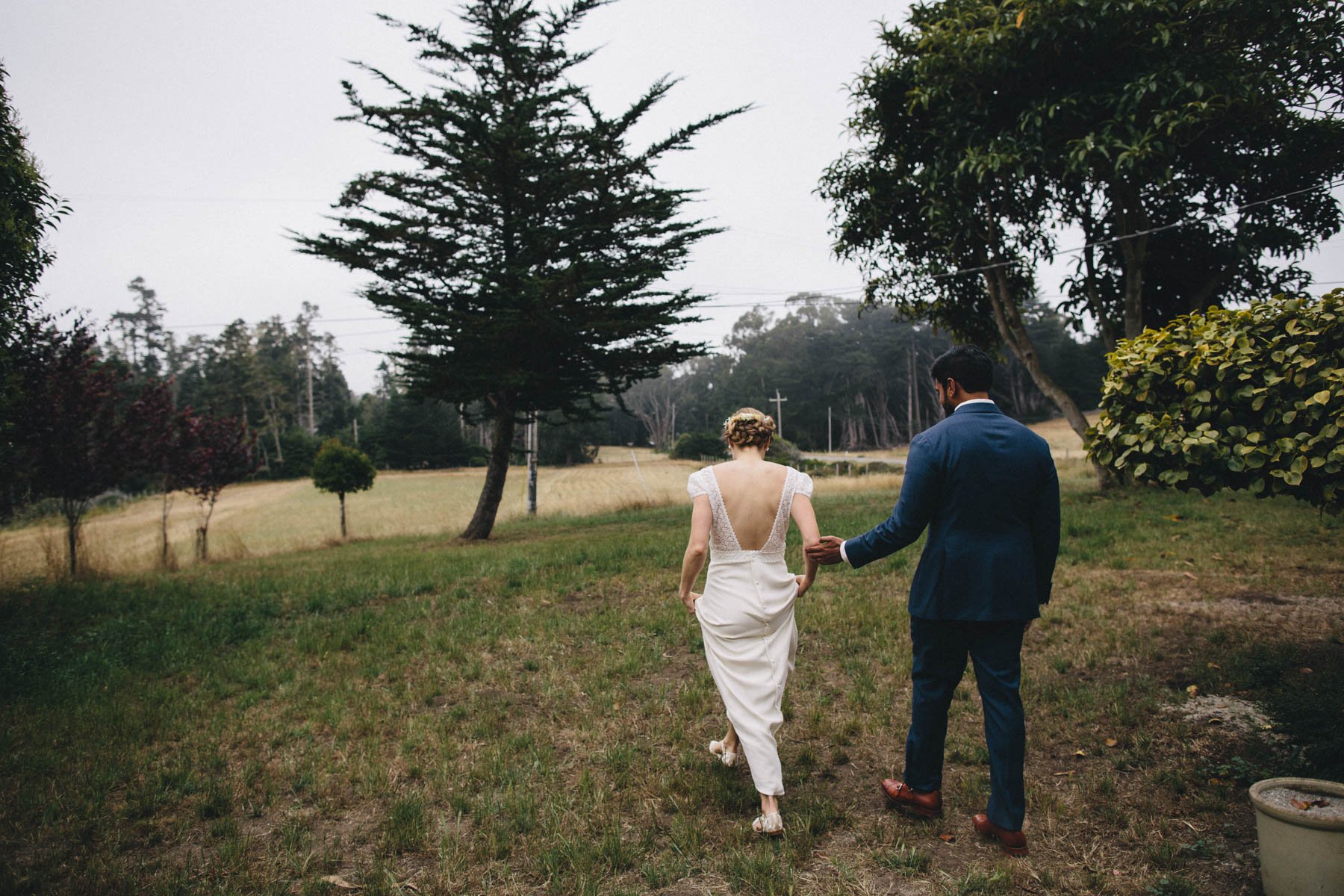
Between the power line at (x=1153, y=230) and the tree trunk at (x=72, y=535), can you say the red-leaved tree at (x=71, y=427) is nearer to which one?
the tree trunk at (x=72, y=535)

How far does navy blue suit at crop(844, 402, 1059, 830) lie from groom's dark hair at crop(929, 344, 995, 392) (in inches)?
4.5

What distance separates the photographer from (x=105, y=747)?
15.6ft

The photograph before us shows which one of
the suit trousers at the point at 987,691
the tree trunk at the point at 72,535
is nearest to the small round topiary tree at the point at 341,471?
the tree trunk at the point at 72,535

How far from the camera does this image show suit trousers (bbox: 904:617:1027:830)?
3.11 meters

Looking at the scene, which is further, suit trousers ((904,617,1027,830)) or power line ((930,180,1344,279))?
power line ((930,180,1344,279))

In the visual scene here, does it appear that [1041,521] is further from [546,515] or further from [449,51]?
[546,515]

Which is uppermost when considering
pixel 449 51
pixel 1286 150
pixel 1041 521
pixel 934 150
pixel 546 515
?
pixel 449 51

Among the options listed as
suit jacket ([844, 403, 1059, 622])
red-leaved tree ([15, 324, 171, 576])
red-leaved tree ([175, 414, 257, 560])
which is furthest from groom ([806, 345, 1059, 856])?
red-leaved tree ([175, 414, 257, 560])

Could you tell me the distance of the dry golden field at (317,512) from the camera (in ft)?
46.5

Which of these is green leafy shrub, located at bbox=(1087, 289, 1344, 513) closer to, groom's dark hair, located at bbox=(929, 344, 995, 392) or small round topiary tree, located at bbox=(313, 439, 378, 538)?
groom's dark hair, located at bbox=(929, 344, 995, 392)

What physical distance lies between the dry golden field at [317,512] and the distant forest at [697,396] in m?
5.30

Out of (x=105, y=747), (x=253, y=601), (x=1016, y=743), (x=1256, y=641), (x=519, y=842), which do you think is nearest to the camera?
(x=1016, y=743)

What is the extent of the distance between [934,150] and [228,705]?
44.2ft

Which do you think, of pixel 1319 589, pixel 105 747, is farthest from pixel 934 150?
pixel 105 747
